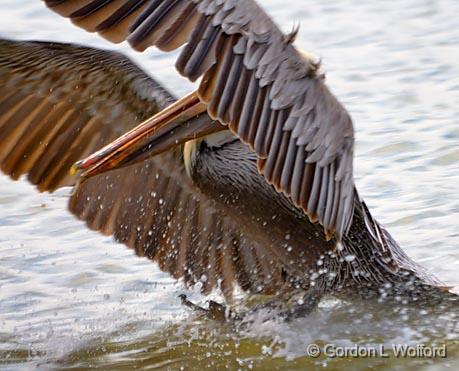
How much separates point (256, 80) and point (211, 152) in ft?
3.36

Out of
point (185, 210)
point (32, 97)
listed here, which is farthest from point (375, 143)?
point (32, 97)

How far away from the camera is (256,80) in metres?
5.39

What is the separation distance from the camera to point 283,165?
555 centimetres

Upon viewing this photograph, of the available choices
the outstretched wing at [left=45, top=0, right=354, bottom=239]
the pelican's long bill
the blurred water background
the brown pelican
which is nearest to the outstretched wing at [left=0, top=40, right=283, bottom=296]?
the brown pelican

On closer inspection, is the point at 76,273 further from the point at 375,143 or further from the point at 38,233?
the point at 375,143

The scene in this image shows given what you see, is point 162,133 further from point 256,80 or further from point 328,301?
point 328,301

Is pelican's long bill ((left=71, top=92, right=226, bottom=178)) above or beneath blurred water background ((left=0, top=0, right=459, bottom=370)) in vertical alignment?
above

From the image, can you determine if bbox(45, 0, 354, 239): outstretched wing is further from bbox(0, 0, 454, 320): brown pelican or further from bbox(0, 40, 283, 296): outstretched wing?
bbox(0, 40, 283, 296): outstretched wing

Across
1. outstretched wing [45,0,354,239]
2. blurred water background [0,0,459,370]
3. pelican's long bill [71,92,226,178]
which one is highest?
outstretched wing [45,0,354,239]

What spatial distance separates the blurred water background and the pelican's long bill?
3.24 feet

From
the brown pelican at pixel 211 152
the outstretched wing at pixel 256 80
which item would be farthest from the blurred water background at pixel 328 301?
the outstretched wing at pixel 256 80

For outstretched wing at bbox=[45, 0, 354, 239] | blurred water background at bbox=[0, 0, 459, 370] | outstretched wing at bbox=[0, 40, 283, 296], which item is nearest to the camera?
outstretched wing at bbox=[45, 0, 354, 239]

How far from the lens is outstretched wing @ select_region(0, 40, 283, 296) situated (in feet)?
21.3

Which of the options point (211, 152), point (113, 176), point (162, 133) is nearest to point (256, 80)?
point (162, 133)
